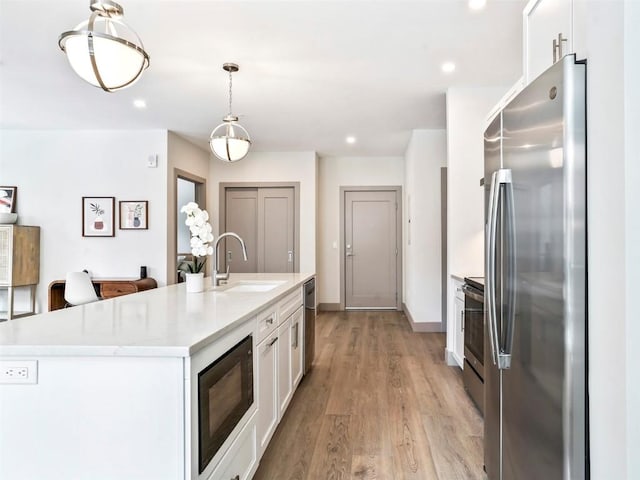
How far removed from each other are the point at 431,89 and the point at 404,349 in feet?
8.92

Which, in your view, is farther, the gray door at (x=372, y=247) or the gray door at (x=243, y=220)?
the gray door at (x=372, y=247)

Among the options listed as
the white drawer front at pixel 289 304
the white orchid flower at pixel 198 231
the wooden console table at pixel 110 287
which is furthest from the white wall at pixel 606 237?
the wooden console table at pixel 110 287

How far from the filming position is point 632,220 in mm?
972

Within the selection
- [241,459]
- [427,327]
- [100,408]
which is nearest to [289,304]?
[241,459]

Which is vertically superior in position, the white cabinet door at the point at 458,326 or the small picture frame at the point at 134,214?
the small picture frame at the point at 134,214

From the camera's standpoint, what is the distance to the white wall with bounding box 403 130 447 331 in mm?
5418

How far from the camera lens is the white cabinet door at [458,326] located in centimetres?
355

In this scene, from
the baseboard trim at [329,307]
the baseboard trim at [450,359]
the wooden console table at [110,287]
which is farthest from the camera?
the baseboard trim at [329,307]

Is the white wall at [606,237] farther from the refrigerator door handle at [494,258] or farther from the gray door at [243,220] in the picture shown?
the gray door at [243,220]

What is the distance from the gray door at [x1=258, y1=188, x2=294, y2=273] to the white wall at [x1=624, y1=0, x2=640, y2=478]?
233 inches

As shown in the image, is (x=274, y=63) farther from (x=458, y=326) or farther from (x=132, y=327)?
(x=458, y=326)

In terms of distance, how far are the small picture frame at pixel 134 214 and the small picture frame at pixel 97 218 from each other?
0.16 meters

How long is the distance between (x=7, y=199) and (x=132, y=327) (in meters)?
5.35

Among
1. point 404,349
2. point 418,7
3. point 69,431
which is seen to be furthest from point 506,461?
point 404,349
